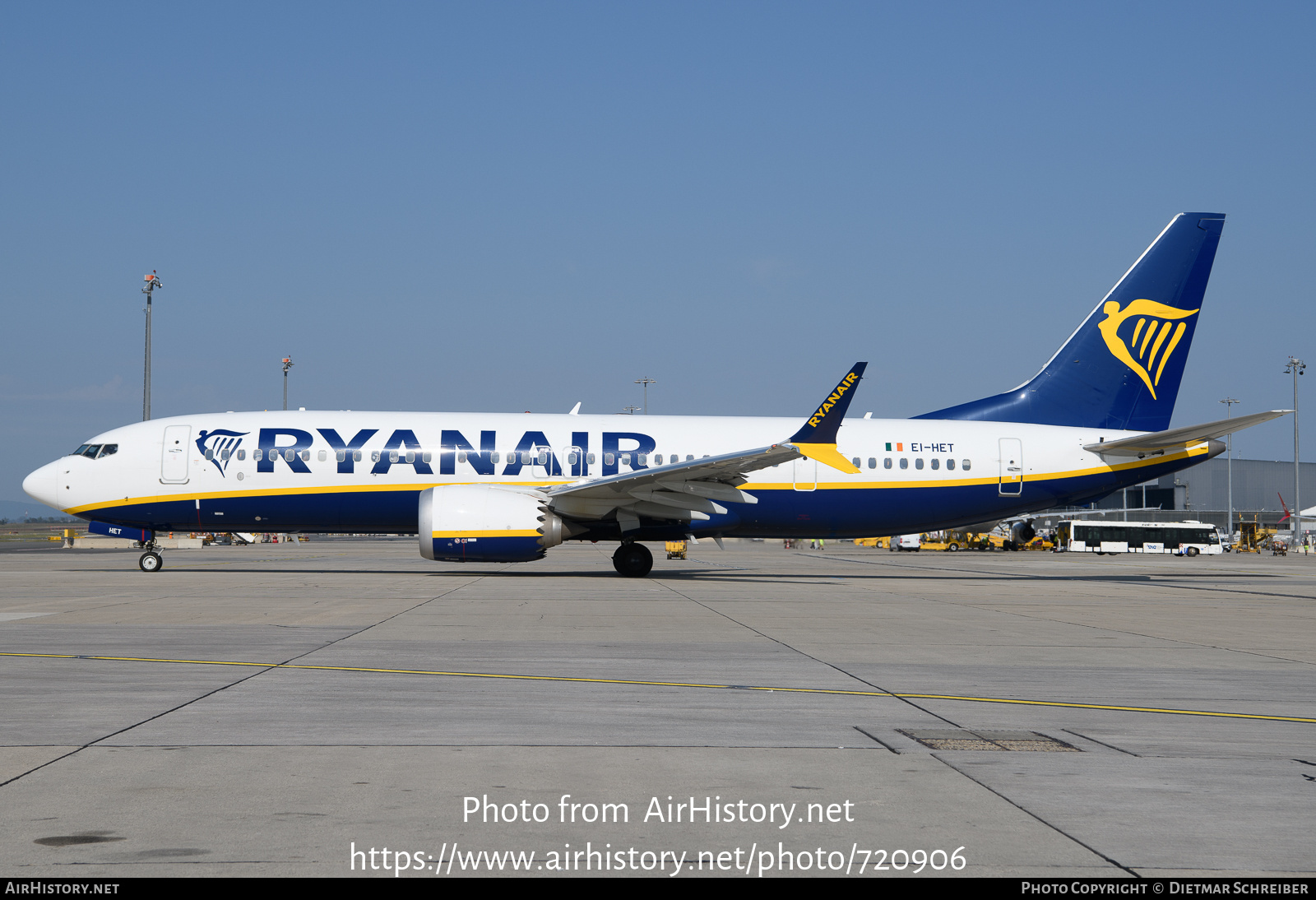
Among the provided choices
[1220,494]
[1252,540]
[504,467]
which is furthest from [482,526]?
[1220,494]

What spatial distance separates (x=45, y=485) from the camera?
2706 centimetres

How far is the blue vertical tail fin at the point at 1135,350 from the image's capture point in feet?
98.4

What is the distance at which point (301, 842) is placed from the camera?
4.61 m

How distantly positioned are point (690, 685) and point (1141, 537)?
7395 cm

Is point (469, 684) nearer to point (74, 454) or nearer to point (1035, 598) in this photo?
point (1035, 598)

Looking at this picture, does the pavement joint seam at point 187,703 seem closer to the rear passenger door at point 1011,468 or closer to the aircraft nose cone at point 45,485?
the aircraft nose cone at point 45,485

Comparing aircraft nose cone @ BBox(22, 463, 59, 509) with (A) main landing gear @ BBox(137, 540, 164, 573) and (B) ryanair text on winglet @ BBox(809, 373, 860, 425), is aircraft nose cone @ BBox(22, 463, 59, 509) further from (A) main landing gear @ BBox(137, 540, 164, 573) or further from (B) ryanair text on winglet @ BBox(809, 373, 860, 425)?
(B) ryanair text on winglet @ BBox(809, 373, 860, 425)

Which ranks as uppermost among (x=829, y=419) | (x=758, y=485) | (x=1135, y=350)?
(x=1135, y=350)

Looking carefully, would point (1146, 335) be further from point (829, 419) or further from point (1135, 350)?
point (829, 419)

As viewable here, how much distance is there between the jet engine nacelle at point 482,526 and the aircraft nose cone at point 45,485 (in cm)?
981

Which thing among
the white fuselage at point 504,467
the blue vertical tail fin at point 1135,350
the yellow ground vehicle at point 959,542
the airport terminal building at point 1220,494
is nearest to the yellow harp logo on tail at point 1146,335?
the blue vertical tail fin at point 1135,350

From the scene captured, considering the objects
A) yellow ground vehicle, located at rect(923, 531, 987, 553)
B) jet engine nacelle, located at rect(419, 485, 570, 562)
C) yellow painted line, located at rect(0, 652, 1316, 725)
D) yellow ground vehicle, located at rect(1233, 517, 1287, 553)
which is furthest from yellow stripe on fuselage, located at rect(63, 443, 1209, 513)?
yellow ground vehicle, located at rect(1233, 517, 1287, 553)

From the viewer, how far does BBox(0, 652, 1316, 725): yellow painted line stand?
8.50 m
